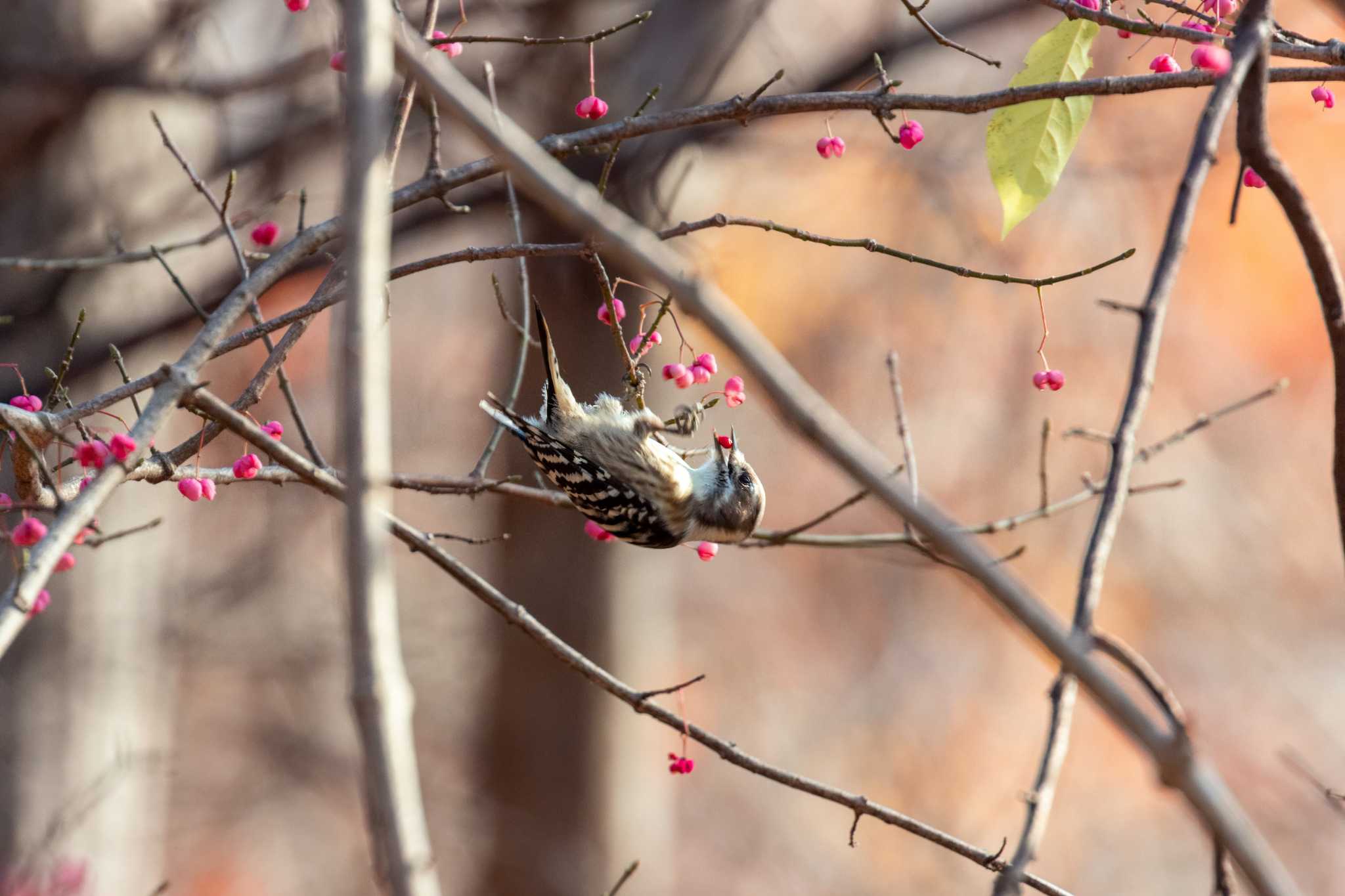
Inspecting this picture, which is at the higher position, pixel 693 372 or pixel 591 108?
pixel 591 108

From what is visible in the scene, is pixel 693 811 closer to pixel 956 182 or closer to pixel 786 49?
pixel 956 182

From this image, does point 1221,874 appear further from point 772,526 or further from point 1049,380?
point 772,526

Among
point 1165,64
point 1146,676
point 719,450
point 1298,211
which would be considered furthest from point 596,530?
point 1146,676

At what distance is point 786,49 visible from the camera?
6.43m

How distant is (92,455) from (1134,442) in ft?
5.01

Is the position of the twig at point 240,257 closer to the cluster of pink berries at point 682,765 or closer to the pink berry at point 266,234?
the pink berry at point 266,234

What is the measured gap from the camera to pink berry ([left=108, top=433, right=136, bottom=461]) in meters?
1.43

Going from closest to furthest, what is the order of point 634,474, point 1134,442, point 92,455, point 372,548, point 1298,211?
point 372,548, point 1134,442, point 1298,211, point 92,455, point 634,474

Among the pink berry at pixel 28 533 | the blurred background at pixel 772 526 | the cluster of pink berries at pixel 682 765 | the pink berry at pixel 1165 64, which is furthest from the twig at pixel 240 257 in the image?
the blurred background at pixel 772 526

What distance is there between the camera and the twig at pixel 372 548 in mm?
844

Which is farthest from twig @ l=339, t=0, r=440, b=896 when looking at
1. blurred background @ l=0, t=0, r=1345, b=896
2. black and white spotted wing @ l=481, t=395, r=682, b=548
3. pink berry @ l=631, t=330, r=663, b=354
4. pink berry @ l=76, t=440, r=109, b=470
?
blurred background @ l=0, t=0, r=1345, b=896

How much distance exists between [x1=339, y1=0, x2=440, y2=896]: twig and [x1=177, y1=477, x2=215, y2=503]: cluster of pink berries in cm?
126

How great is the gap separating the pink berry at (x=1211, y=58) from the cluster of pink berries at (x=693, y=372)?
1.18 metres

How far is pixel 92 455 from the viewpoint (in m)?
1.85
